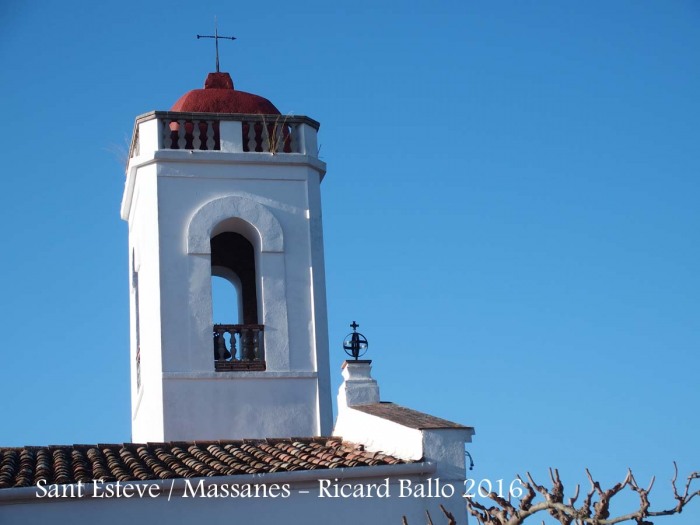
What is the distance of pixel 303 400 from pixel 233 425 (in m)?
1.14

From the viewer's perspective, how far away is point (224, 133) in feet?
74.4

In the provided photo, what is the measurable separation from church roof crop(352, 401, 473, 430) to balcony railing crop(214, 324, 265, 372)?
7.82 ft

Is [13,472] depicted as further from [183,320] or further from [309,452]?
[183,320]

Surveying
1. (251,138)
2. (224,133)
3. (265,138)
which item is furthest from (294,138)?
(224,133)

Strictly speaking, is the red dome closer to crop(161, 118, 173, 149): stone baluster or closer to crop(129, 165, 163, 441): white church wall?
crop(161, 118, 173, 149): stone baluster

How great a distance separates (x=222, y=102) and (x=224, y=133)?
841mm

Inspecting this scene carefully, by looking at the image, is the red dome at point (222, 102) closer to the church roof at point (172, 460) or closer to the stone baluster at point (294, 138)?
the stone baluster at point (294, 138)

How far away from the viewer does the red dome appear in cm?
2322

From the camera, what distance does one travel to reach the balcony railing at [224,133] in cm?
2248

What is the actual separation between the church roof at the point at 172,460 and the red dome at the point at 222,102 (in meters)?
6.22

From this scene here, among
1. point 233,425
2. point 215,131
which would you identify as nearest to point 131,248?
point 215,131

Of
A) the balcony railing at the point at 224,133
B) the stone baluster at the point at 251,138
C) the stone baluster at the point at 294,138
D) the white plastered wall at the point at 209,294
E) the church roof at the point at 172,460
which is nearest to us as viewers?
the church roof at the point at 172,460

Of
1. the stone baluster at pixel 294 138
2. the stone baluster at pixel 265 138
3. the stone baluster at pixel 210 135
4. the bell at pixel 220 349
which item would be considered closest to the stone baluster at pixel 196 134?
the stone baluster at pixel 210 135

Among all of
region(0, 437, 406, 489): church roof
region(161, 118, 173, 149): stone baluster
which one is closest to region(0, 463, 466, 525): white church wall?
region(0, 437, 406, 489): church roof
